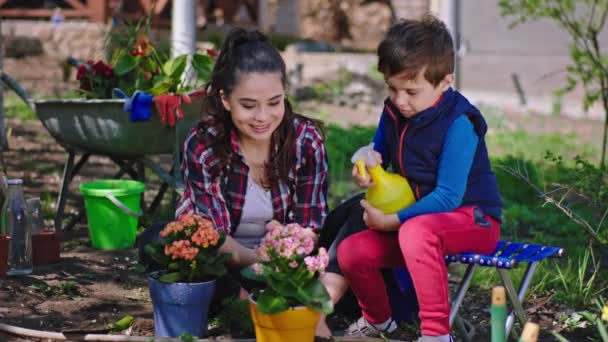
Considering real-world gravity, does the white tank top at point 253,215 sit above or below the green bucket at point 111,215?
above

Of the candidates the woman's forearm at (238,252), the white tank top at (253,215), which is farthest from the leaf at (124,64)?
the woman's forearm at (238,252)

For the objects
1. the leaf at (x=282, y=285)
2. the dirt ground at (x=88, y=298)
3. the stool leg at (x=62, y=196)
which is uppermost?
the leaf at (x=282, y=285)

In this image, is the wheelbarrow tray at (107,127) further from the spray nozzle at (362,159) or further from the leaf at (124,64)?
the spray nozzle at (362,159)

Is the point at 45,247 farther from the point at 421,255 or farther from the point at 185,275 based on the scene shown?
the point at 421,255

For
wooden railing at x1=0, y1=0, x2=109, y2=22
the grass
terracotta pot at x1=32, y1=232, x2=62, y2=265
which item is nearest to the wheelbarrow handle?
terracotta pot at x1=32, y1=232, x2=62, y2=265

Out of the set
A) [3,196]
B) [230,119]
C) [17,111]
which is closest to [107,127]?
[3,196]

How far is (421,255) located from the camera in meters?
2.80

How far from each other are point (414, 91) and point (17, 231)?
1.86 meters

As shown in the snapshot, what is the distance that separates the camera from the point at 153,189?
18.9ft

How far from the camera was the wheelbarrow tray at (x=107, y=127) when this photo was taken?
430 cm

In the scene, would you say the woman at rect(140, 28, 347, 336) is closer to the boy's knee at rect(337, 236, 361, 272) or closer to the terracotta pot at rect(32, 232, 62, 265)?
the boy's knee at rect(337, 236, 361, 272)

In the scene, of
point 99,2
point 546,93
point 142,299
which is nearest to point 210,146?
point 142,299

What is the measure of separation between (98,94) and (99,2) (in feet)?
24.7

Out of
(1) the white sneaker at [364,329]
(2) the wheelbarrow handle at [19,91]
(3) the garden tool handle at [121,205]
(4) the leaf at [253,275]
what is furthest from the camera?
(2) the wheelbarrow handle at [19,91]
